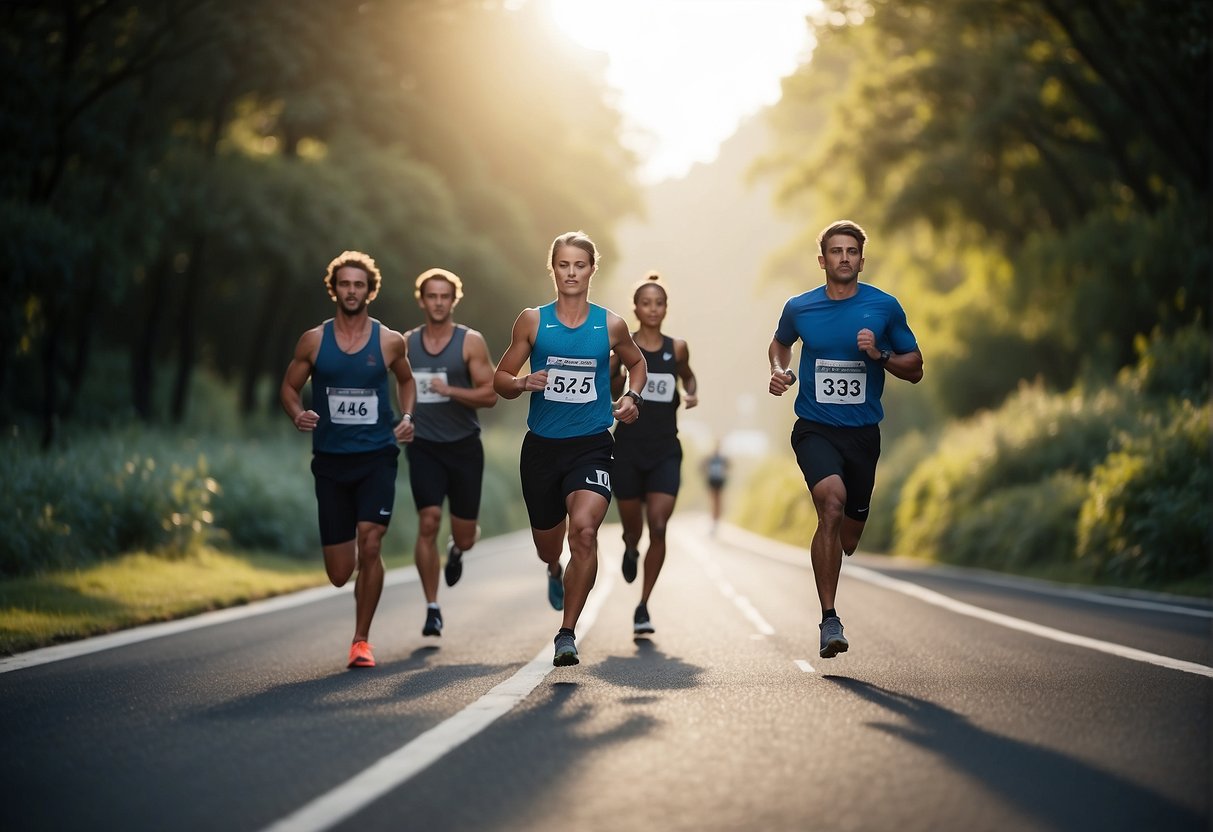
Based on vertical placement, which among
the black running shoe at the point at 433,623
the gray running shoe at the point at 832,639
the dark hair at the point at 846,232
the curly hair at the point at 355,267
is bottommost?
the black running shoe at the point at 433,623

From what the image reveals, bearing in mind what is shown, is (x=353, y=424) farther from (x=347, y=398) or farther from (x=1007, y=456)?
(x=1007, y=456)

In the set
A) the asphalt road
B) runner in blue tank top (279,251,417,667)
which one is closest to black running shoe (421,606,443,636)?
the asphalt road

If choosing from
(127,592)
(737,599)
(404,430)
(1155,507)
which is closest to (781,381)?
(404,430)

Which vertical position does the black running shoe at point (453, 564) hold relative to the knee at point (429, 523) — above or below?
below

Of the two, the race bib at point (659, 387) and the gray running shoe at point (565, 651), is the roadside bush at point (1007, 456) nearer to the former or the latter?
the race bib at point (659, 387)

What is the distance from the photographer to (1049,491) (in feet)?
72.9

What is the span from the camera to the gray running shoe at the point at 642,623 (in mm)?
10950

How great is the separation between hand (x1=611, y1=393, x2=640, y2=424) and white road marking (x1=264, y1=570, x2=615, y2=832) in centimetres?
157

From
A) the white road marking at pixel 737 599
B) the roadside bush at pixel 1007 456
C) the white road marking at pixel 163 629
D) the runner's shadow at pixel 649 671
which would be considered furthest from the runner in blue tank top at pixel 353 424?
the roadside bush at pixel 1007 456

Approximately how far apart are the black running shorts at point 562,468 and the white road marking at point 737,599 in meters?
3.12

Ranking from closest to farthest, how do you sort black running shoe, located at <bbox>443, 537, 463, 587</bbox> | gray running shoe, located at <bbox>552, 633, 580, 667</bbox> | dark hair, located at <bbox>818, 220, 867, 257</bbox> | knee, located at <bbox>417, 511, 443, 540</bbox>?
gray running shoe, located at <bbox>552, 633, 580, 667</bbox>, dark hair, located at <bbox>818, 220, 867, 257</bbox>, knee, located at <bbox>417, 511, 443, 540</bbox>, black running shoe, located at <bbox>443, 537, 463, 587</bbox>

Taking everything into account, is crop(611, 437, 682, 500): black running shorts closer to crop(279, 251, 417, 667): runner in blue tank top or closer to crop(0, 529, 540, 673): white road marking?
crop(279, 251, 417, 667): runner in blue tank top

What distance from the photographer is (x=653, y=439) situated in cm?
1128

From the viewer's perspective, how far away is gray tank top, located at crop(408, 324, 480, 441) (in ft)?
35.1
